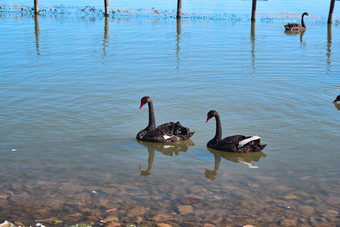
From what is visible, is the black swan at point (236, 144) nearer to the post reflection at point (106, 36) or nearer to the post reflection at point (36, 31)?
the post reflection at point (106, 36)

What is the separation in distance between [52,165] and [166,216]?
284 centimetres

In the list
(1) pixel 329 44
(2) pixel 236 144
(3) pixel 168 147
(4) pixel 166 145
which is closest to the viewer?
(2) pixel 236 144

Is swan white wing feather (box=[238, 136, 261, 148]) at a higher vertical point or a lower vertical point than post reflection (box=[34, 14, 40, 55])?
lower

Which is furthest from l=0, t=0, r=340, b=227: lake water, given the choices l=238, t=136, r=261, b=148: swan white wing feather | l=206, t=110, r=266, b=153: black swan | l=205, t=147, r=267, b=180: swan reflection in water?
l=238, t=136, r=261, b=148: swan white wing feather

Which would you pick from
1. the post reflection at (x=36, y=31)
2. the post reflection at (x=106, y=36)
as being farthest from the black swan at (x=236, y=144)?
the post reflection at (x=36, y=31)

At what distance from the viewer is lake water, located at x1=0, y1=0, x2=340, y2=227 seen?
21.9 feet

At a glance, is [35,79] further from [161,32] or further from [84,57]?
[161,32]

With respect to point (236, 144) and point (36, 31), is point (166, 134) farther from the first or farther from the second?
point (36, 31)

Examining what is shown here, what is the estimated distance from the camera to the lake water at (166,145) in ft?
21.9

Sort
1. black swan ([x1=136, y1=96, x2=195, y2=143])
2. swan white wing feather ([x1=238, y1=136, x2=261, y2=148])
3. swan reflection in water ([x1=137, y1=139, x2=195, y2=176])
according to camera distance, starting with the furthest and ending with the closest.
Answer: black swan ([x1=136, y1=96, x2=195, y2=143])
swan reflection in water ([x1=137, y1=139, x2=195, y2=176])
swan white wing feather ([x1=238, y1=136, x2=261, y2=148])

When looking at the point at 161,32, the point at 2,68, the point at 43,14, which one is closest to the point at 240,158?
the point at 2,68

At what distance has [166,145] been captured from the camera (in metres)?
9.77

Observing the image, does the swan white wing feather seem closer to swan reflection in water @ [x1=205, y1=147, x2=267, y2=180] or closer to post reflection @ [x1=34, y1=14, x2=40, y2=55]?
swan reflection in water @ [x1=205, y1=147, x2=267, y2=180]

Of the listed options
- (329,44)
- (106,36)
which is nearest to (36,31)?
(106,36)
